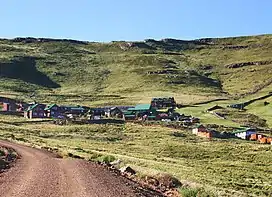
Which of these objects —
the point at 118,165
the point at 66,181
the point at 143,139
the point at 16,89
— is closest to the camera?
the point at 66,181

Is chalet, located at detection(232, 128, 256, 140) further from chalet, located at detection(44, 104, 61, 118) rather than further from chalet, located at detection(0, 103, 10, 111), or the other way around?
chalet, located at detection(0, 103, 10, 111)

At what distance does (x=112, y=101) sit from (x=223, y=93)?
52.5m

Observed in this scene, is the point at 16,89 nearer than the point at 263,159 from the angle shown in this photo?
No

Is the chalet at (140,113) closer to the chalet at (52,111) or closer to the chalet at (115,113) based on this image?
the chalet at (115,113)

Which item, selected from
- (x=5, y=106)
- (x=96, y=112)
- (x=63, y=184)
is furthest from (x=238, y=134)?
(x=63, y=184)

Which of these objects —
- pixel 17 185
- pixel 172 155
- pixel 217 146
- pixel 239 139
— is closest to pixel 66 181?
pixel 17 185

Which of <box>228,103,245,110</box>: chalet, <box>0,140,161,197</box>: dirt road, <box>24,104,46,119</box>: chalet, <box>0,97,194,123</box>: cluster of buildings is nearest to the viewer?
<box>0,140,161,197</box>: dirt road

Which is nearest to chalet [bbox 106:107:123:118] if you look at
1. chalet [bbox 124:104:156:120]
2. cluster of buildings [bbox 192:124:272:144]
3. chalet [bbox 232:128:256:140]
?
chalet [bbox 124:104:156:120]

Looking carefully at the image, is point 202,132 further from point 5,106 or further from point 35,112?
point 5,106

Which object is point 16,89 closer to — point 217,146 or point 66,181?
point 217,146

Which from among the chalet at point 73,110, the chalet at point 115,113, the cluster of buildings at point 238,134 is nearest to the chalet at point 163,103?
the chalet at point 115,113

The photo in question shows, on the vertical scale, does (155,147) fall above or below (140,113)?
below

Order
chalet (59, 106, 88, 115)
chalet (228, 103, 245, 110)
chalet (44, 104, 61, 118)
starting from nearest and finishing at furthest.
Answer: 1. chalet (44, 104, 61, 118)
2. chalet (59, 106, 88, 115)
3. chalet (228, 103, 245, 110)

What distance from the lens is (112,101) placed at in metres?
161
